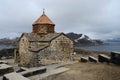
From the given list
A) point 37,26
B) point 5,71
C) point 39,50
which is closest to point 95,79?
point 5,71

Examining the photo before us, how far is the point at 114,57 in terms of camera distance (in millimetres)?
14023

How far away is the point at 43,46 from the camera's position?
945 inches

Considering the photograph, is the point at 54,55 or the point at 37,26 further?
the point at 37,26

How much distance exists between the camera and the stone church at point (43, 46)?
23.2 meters

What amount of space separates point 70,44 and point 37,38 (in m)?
4.29

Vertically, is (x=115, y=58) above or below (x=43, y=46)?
below

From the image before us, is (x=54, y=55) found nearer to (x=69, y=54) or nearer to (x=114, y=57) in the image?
(x=69, y=54)

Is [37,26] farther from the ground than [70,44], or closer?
farther from the ground

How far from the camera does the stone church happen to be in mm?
23227

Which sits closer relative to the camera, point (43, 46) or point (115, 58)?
point (115, 58)

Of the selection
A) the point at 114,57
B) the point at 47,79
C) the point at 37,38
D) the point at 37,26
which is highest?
the point at 37,26

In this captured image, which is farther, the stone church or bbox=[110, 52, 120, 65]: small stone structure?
the stone church

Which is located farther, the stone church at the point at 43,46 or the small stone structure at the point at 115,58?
the stone church at the point at 43,46

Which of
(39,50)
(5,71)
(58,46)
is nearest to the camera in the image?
(5,71)
